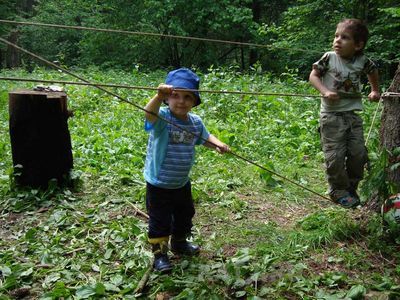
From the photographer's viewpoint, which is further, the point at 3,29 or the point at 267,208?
the point at 3,29

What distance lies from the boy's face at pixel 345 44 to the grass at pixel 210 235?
3.98 feet

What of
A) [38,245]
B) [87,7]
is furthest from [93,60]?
[38,245]

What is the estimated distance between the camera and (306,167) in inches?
193

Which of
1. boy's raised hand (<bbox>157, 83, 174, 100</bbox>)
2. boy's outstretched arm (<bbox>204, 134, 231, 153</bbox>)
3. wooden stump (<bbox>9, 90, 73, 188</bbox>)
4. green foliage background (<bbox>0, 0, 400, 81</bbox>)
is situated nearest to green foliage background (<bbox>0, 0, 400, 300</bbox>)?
wooden stump (<bbox>9, 90, 73, 188</bbox>)

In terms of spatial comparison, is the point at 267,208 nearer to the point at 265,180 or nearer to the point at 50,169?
the point at 265,180

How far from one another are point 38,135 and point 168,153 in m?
1.76

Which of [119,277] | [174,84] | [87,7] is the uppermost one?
[87,7]

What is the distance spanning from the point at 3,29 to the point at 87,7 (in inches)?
140

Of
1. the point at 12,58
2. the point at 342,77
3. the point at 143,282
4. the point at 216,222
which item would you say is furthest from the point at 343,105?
the point at 12,58

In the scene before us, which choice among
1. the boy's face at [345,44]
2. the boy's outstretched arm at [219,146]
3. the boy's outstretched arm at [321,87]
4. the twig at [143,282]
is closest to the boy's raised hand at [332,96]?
the boy's outstretched arm at [321,87]

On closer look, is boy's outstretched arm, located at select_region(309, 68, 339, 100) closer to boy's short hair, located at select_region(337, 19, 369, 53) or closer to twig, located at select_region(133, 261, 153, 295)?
boy's short hair, located at select_region(337, 19, 369, 53)

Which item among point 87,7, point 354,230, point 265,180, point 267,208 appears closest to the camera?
point 354,230

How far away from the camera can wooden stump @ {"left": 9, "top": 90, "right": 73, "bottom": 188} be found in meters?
3.85

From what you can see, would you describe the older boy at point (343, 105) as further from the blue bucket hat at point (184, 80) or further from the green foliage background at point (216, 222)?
the blue bucket hat at point (184, 80)
